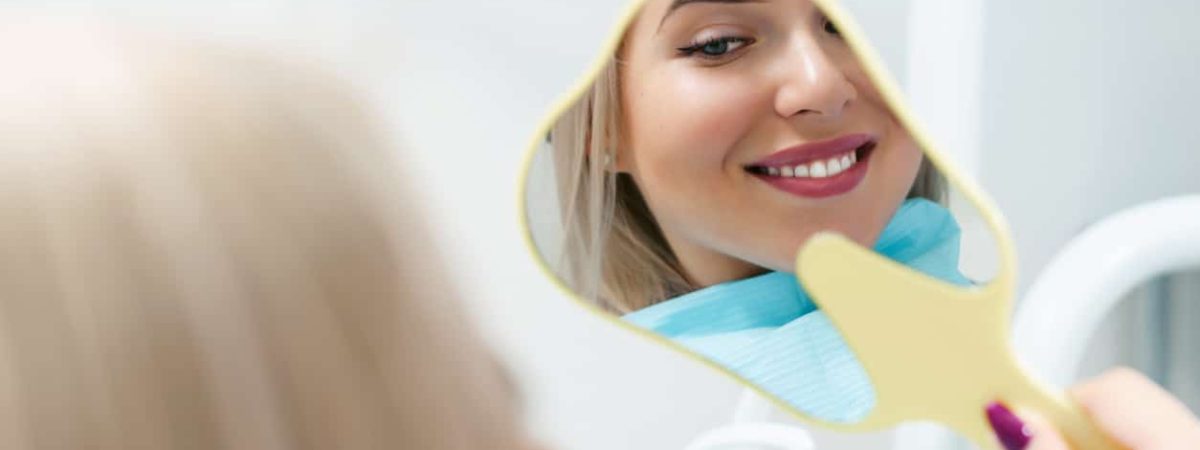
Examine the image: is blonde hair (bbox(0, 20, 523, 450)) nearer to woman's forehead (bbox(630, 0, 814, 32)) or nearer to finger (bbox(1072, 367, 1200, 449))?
woman's forehead (bbox(630, 0, 814, 32))

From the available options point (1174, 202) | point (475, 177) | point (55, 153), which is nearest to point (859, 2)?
point (1174, 202)

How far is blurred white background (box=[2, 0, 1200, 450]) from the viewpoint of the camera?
583 millimetres

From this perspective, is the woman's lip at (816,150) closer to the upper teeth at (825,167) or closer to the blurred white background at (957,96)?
the upper teeth at (825,167)

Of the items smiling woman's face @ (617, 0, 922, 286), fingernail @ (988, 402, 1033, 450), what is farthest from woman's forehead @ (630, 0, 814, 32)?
fingernail @ (988, 402, 1033, 450)

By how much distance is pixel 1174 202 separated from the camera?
0.50 metres

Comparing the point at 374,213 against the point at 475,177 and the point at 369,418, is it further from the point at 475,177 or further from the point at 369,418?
the point at 475,177

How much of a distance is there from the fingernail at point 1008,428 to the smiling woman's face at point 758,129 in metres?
0.06

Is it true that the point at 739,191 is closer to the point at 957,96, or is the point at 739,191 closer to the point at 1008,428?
the point at 1008,428

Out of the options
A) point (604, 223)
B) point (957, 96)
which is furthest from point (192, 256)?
point (957, 96)

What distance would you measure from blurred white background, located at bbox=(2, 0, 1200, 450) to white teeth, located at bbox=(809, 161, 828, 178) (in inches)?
8.2

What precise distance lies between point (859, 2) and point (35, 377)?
0.40m

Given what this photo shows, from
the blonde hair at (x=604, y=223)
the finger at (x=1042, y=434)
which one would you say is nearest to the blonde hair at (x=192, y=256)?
the blonde hair at (x=604, y=223)

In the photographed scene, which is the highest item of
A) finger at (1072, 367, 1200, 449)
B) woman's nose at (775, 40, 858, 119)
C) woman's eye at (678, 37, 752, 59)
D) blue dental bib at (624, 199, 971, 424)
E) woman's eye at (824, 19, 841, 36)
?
woman's eye at (678, 37, 752, 59)

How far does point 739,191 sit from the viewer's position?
0.34m
